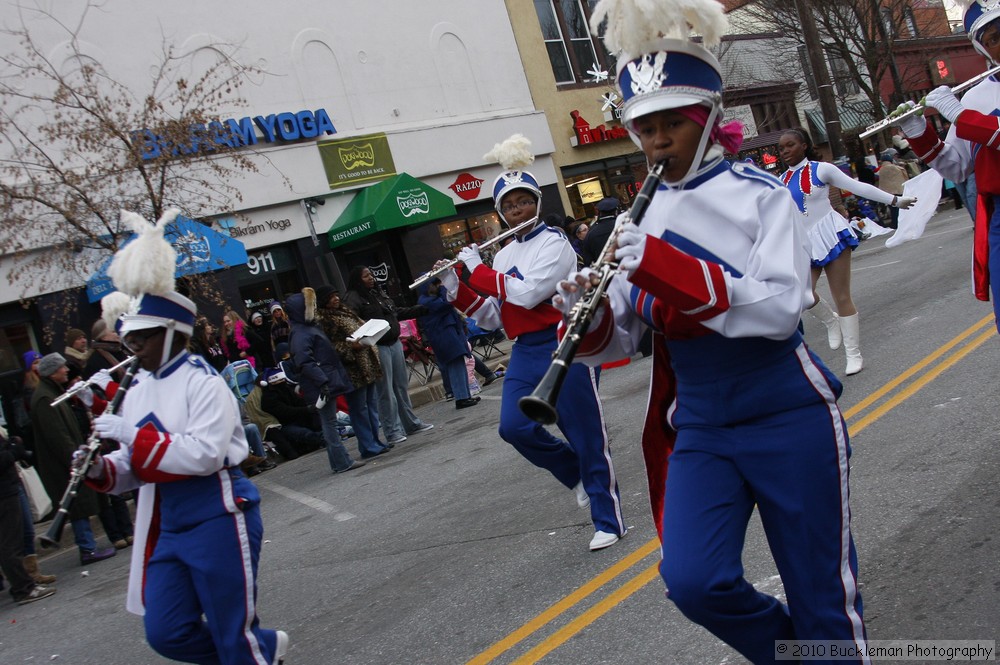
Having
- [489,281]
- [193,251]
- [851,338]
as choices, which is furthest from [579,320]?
[193,251]

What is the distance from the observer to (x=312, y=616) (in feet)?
18.6

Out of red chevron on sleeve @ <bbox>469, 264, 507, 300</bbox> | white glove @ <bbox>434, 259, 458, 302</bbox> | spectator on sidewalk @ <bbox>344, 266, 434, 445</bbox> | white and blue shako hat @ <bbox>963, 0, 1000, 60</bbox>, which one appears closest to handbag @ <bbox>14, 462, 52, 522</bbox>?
spectator on sidewalk @ <bbox>344, 266, 434, 445</bbox>

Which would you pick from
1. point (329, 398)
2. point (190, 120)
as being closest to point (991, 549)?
point (329, 398)

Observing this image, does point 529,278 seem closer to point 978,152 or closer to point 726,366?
point 978,152

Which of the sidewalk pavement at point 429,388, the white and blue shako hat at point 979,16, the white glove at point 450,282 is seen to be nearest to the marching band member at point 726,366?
the white and blue shako hat at point 979,16

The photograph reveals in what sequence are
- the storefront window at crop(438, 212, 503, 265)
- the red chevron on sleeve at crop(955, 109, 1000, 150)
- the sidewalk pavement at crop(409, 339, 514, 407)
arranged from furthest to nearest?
1. the storefront window at crop(438, 212, 503, 265)
2. the sidewalk pavement at crop(409, 339, 514, 407)
3. the red chevron on sleeve at crop(955, 109, 1000, 150)

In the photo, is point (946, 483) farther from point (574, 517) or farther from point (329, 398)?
point (329, 398)

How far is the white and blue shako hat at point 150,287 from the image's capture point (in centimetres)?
404

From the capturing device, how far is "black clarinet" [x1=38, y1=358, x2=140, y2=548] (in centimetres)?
400

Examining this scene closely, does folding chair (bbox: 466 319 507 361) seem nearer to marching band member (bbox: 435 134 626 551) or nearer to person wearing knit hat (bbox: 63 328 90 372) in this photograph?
person wearing knit hat (bbox: 63 328 90 372)

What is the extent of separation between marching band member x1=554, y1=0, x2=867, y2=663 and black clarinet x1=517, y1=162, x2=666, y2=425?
6cm

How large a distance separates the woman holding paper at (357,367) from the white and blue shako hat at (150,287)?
639 cm

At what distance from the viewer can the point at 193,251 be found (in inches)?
520

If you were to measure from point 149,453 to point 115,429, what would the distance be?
0.63 feet
